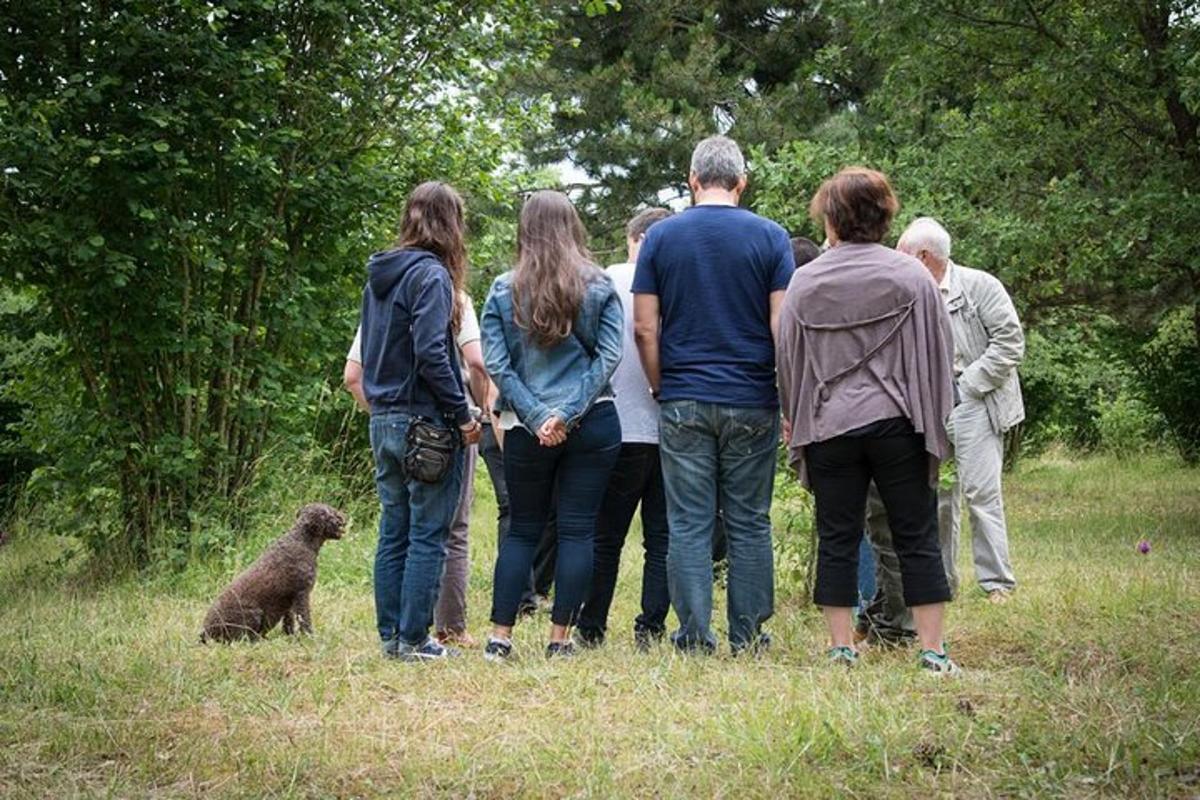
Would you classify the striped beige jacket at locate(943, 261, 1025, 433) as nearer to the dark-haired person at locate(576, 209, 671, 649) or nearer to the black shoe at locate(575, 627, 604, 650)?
the dark-haired person at locate(576, 209, 671, 649)

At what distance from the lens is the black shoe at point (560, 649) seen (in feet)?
18.8

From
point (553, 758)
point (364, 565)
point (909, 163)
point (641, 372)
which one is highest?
point (909, 163)

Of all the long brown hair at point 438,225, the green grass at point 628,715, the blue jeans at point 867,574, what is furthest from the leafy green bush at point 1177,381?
the long brown hair at point 438,225

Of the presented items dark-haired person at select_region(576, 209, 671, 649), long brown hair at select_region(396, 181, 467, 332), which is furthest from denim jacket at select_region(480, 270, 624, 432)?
long brown hair at select_region(396, 181, 467, 332)

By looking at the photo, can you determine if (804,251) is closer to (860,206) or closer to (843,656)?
(860,206)

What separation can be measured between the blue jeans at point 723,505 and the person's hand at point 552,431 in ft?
1.57

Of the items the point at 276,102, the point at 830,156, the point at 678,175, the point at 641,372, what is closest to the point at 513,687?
the point at 641,372

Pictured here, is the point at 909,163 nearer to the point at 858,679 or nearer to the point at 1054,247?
the point at 1054,247

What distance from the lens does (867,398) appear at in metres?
5.18

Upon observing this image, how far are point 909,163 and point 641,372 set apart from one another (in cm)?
924

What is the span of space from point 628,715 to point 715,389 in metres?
1.54

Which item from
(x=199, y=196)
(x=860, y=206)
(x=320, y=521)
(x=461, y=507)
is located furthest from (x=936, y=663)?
(x=199, y=196)

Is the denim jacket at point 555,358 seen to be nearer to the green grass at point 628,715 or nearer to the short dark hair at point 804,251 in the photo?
the green grass at point 628,715

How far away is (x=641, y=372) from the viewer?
594 centimetres
